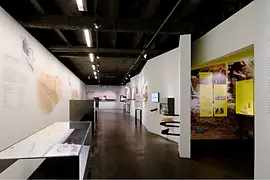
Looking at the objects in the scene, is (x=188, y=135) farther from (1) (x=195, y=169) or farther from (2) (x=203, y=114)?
(2) (x=203, y=114)

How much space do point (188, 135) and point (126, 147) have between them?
2.13 m

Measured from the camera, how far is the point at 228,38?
4.42 m

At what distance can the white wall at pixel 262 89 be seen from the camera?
3.01 m

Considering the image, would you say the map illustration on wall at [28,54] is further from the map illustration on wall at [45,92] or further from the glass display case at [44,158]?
the glass display case at [44,158]

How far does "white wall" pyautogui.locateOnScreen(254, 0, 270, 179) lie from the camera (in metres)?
3.01

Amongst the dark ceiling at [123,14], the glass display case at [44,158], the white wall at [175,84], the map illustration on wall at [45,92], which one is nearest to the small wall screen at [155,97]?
the white wall at [175,84]

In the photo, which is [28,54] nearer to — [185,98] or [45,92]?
[45,92]

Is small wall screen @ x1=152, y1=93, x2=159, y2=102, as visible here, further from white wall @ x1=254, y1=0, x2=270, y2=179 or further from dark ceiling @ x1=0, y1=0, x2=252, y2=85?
white wall @ x1=254, y1=0, x2=270, y2=179

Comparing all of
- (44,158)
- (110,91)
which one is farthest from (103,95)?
(44,158)

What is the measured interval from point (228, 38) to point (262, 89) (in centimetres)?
168

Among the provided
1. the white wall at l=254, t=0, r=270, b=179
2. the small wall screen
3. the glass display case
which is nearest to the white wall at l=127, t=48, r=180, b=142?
the small wall screen

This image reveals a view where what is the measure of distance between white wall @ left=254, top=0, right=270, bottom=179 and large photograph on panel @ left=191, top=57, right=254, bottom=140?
3833mm

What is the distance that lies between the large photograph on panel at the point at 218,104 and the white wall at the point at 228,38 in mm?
1266

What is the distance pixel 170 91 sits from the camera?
7891 millimetres
